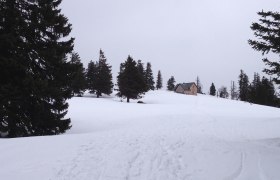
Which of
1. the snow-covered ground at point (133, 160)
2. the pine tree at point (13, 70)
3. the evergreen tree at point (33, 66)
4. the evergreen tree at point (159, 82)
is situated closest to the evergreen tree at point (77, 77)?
the evergreen tree at point (33, 66)

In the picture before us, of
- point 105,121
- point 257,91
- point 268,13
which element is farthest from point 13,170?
point 257,91

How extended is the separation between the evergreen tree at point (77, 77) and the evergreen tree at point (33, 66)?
0.38 meters

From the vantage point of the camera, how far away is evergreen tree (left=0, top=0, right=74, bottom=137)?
47.9 ft

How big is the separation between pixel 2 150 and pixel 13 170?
7.98 ft

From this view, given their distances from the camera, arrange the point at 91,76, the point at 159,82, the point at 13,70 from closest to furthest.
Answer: the point at 13,70 < the point at 91,76 < the point at 159,82

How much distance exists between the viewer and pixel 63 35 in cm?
1734

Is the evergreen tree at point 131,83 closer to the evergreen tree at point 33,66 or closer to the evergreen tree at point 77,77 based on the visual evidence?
the evergreen tree at point 77,77

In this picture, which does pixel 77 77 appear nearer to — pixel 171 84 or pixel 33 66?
pixel 33 66

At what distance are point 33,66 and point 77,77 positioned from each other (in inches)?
116

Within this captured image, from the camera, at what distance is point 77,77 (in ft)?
60.1

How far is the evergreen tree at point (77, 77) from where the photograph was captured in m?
17.2

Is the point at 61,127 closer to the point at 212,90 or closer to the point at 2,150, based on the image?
the point at 2,150

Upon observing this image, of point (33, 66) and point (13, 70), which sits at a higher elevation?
point (33, 66)

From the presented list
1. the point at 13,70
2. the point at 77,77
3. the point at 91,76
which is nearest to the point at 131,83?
the point at 91,76
